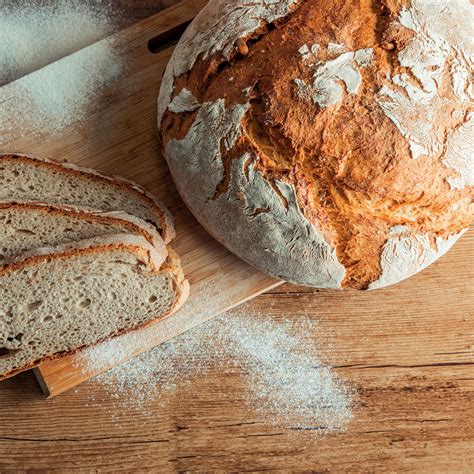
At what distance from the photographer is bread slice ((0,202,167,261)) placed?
1898 millimetres

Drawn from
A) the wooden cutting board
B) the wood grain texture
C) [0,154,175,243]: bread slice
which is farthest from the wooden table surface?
[0,154,175,243]: bread slice

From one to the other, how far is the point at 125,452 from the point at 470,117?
1.51 metres

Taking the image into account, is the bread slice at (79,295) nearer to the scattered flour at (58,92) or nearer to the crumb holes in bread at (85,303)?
→ the crumb holes in bread at (85,303)

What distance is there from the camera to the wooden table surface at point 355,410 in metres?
2.17

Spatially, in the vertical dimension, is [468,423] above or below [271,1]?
below

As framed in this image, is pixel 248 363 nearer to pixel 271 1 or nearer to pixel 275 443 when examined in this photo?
pixel 275 443

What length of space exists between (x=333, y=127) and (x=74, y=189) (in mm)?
835

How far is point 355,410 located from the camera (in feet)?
7.35

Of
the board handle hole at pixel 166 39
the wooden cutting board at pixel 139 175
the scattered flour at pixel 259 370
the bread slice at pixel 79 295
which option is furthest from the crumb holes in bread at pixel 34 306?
the board handle hole at pixel 166 39

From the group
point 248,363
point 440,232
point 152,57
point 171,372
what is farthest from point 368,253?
point 152,57

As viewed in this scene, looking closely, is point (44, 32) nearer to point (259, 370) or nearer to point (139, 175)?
point (139, 175)

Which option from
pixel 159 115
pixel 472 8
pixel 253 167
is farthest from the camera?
pixel 159 115

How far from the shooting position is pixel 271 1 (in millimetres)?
1697

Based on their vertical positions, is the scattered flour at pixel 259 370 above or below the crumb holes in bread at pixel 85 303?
below
